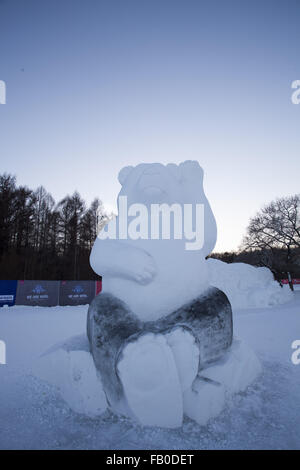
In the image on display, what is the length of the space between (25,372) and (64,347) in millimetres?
1250

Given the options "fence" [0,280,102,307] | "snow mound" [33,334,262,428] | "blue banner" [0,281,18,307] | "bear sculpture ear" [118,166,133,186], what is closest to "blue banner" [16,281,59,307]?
"fence" [0,280,102,307]

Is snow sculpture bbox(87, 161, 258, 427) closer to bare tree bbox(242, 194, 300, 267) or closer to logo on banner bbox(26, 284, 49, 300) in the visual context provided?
logo on banner bbox(26, 284, 49, 300)

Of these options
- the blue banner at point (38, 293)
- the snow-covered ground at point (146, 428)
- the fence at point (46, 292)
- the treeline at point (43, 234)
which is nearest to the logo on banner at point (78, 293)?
the fence at point (46, 292)

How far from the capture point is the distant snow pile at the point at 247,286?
9914 mm

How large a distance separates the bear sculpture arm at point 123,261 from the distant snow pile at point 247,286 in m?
8.39

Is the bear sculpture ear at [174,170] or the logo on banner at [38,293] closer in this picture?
the bear sculpture ear at [174,170]

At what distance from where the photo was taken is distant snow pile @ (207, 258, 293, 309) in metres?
9.91

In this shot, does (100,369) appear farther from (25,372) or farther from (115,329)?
(25,372)

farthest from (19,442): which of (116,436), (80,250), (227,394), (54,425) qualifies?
(80,250)

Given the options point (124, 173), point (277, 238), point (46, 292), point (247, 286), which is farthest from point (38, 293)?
point (277, 238)

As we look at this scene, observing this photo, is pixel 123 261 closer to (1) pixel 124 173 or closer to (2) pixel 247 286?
(1) pixel 124 173

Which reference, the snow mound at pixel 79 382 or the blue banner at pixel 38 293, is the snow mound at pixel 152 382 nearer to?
the snow mound at pixel 79 382

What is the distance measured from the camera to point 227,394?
232cm
